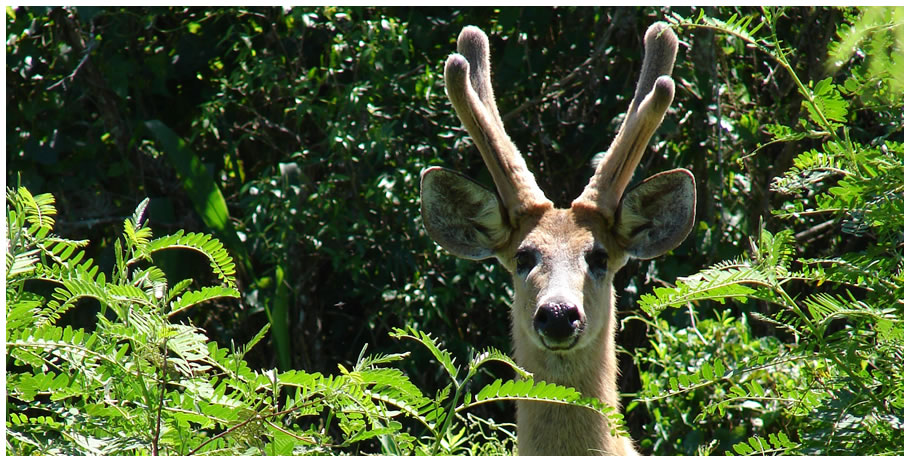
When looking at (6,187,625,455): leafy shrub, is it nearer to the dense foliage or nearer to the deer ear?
the deer ear

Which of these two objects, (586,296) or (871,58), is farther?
Answer: (586,296)

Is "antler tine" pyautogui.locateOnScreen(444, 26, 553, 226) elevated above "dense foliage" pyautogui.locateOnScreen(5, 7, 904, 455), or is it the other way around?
"antler tine" pyautogui.locateOnScreen(444, 26, 553, 226)

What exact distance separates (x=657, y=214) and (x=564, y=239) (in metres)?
0.40

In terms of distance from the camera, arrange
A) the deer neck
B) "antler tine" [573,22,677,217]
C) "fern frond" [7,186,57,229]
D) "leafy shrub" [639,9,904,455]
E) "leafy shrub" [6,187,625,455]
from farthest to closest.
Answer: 1. "antler tine" [573,22,677,217]
2. the deer neck
3. "leafy shrub" [639,9,904,455]
4. "fern frond" [7,186,57,229]
5. "leafy shrub" [6,187,625,455]

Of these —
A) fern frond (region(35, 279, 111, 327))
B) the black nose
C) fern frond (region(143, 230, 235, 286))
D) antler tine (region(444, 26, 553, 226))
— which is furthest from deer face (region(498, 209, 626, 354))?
fern frond (region(35, 279, 111, 327))

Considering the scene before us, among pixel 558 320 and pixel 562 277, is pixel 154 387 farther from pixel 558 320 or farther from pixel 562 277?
pixel 562 277

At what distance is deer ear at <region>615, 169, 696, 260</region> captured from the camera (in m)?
3.74

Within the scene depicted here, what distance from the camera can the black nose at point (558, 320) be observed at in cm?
334

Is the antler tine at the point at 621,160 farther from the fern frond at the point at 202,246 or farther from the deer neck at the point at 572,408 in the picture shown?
the fern frond at the point at 202,246

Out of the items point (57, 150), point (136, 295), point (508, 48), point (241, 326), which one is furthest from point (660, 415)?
point (57, 150)

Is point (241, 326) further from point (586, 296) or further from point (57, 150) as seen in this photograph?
point (586, 296)

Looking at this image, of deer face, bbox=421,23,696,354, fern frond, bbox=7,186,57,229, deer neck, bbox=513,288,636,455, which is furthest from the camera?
deer face, bbox=421,23,696,354
